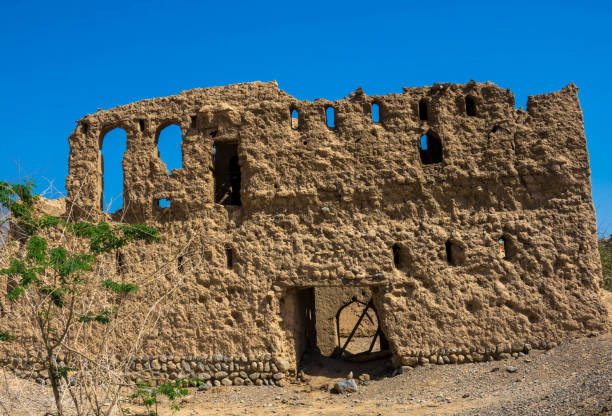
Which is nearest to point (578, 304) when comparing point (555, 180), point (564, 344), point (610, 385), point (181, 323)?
point (564, 344)

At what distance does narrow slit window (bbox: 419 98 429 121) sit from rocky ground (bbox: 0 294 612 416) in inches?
182

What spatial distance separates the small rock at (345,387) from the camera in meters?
10.0

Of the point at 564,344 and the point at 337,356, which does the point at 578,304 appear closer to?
the point at 564,344

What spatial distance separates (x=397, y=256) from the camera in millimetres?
10641

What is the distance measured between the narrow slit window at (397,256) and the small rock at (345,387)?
224 centimetres

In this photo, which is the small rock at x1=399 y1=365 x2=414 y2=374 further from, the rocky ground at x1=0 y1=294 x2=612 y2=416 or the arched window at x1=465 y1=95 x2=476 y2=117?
the arched window at x1=465 y1=95 x2=476 y2=117

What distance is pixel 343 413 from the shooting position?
887 cm

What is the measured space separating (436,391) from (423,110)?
5.16m

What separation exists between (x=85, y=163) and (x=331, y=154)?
5.11 metres

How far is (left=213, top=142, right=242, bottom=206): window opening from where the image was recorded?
12.6m

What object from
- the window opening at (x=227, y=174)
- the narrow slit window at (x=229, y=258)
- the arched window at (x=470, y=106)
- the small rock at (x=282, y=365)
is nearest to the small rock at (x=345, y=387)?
the small rock at (x=282, y=365)

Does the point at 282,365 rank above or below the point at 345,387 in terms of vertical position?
above

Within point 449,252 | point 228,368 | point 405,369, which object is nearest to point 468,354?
point 405,369

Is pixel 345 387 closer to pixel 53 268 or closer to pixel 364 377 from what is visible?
pixel 364 377
